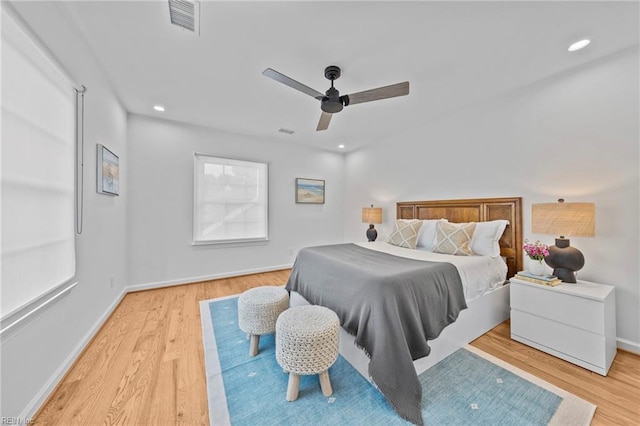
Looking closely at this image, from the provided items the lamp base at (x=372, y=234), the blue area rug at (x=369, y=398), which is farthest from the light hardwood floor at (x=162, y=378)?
the lamp base at (x=372, y=234)

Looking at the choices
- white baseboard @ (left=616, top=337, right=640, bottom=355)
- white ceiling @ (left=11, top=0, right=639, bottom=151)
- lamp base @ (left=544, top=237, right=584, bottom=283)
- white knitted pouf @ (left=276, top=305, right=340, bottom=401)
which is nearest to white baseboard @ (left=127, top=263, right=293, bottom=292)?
white ceiling @ (left=11, top=0, right=639, bottom=151)

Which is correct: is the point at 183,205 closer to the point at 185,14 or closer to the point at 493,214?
the point at 185,14

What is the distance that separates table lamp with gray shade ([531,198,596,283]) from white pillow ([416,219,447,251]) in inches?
43.4

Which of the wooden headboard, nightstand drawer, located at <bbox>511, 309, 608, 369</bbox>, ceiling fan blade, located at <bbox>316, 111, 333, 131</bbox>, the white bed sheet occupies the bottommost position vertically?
nightstand drawer, located at <bbox>511, 309, 608, 369</bbox>

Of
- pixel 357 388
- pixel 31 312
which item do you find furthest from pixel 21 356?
pixel 357 388

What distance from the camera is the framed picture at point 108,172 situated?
2.30 metres

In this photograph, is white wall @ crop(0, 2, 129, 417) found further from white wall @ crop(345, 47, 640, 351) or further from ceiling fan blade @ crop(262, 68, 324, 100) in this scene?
white wall @ crop(345, 47, 640, 351)

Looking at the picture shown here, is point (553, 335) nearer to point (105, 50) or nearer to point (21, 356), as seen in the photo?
point (21, 356)

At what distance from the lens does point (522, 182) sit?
2701 millimetres

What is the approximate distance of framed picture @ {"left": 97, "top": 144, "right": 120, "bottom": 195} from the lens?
2305mm

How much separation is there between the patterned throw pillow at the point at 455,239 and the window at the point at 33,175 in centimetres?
343

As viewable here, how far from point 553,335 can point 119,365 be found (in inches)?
141

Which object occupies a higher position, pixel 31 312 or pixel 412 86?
pixel 412 86

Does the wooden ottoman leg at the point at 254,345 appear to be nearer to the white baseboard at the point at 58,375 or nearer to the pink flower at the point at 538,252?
the white baseboard at the point at 58,375
